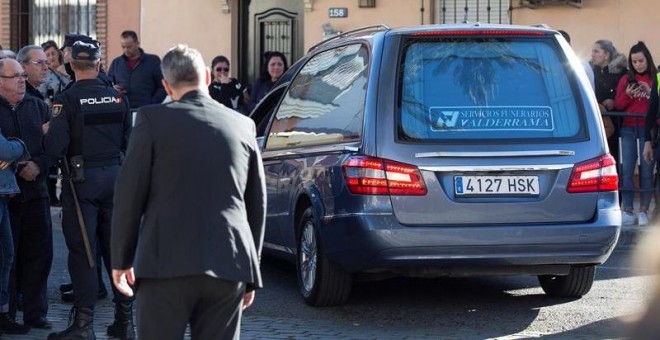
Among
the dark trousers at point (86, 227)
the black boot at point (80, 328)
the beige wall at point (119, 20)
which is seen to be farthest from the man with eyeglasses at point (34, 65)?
the beige wall at point (119, 20)

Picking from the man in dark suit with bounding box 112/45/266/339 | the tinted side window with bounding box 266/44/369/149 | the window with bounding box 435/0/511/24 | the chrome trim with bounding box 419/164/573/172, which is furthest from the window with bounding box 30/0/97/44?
the man in dark suit with bounding box 112/45/266/339

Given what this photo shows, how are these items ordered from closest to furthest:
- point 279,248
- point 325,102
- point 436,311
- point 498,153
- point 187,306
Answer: point 187,306
point 498,153
point 436,311
point 325,102
point 279,248

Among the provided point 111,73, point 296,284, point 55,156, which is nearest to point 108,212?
point 55,156

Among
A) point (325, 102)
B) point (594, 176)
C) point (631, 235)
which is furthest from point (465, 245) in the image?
point (631, 235)

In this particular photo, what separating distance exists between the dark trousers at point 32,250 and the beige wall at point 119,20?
1177 cm

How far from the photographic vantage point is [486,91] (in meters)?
8.62

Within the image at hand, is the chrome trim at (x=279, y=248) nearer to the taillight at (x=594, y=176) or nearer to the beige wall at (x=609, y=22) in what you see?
the taillight at (x=594, y=176)

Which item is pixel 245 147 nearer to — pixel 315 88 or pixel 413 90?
pixel 413 90

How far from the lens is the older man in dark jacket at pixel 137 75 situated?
51.5ft

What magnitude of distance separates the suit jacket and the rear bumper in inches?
123

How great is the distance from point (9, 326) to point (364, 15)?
1077 cm

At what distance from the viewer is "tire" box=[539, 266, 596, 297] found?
9.38m

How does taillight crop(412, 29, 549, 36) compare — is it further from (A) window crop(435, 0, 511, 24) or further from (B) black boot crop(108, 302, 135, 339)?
(A) window crop(435, 0, 511, 24)

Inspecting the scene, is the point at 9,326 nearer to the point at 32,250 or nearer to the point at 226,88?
the point at 32,250
